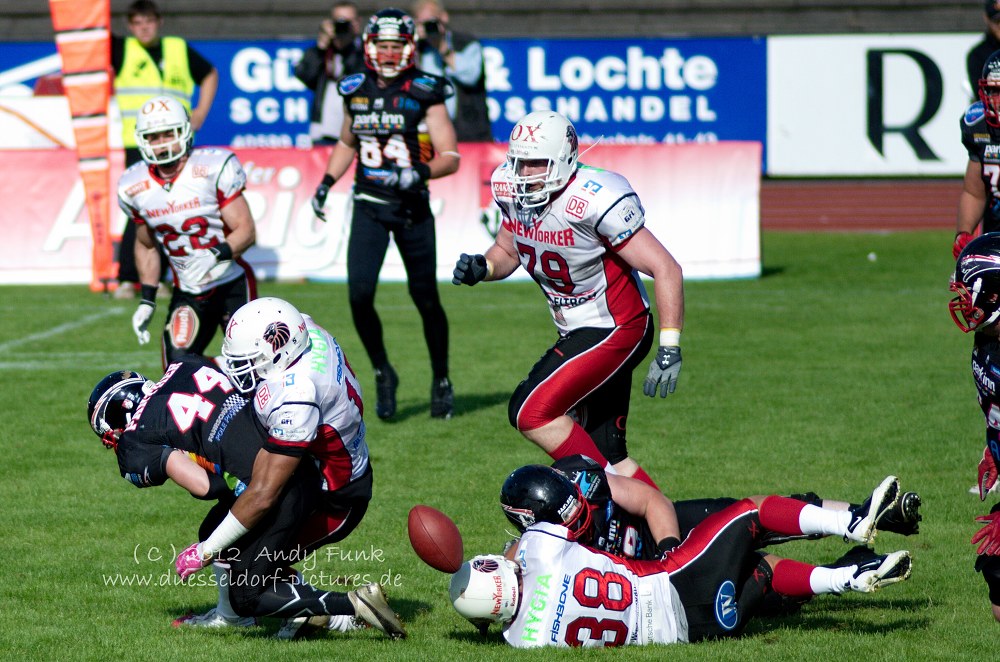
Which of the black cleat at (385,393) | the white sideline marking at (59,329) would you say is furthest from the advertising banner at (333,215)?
the black cleat at (385,393)

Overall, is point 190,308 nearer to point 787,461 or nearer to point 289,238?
point 787,461

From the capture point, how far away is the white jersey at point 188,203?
7.76 metres

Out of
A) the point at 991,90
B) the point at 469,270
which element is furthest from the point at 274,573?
the point at 991,90

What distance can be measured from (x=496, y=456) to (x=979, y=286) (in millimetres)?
3539

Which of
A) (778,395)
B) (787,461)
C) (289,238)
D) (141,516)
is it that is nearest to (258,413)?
(141,516)

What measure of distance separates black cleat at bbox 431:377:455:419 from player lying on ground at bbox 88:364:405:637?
11.2 feet

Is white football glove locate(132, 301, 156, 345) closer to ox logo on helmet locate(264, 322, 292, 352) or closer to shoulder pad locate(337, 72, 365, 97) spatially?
shoulder pad locate(337, 72, 365, 97)

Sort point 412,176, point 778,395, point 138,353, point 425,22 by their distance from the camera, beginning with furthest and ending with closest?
point 425,22 < point 138,353 < point 778,395 < point 412,176

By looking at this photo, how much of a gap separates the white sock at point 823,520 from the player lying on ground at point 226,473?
154 centimetres

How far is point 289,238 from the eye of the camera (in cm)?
1438

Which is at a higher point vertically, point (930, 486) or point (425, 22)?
point (425, 22)

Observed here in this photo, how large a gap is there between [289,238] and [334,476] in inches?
368

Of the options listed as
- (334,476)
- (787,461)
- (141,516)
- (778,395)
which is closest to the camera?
(334,476)

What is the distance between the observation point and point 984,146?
763 centimetres
